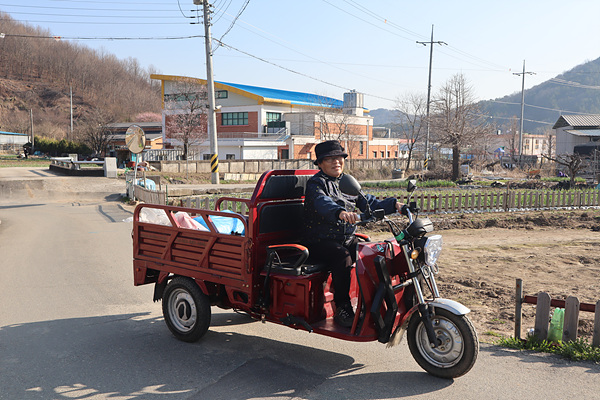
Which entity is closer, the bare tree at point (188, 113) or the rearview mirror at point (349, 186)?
the rearview mirror at point (349, 186)

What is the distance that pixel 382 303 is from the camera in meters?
4.60

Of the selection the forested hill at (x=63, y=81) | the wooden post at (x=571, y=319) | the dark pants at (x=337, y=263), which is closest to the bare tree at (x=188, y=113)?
the dark pants at (x=337, y=263)

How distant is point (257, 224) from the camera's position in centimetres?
526

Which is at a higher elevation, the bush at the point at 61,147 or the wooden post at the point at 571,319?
the bush at the point at 61,147

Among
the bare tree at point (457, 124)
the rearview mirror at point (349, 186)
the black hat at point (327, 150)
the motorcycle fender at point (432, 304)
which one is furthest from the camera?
the bare tree at point (457, 124)

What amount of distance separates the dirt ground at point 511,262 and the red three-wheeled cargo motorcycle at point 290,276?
1.67 m

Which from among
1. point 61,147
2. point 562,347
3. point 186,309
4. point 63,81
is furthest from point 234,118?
point 63,81

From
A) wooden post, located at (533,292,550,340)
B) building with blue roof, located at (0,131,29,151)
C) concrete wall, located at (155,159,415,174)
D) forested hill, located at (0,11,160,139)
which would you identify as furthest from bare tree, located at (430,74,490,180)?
forested hill, located at (0,11,160,139)

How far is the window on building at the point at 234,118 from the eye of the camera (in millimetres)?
60778

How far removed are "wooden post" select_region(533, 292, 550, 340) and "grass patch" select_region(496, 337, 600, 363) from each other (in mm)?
74

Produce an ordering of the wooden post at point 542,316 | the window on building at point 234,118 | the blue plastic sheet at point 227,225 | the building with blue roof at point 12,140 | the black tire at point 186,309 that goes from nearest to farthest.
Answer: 1. the wooden post at point 542,316
2. the black tire at point 186,309
3. the blue plastic sheet at point 227,225
4. the window on building at point 234,118
5. the building with blue roof at point 12,140

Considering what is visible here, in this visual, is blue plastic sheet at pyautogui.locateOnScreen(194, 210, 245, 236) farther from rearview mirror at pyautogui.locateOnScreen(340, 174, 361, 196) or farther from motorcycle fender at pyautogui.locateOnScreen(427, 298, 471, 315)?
motorcycle fender at pyautogui.locateOnScreen(427, 298, 471, 315)

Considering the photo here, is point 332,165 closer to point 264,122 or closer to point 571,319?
point 571,319

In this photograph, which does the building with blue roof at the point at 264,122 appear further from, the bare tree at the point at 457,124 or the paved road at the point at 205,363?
the paved road at the point at 205,363
